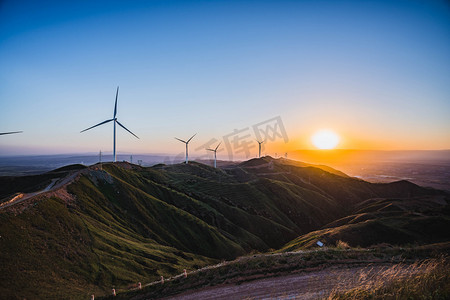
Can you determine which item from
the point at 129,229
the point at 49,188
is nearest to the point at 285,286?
the point at 129,229

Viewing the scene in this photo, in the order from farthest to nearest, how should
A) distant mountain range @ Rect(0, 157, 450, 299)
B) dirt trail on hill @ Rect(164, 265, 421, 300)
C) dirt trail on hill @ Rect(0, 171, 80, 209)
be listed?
dirt trail on hill @ Rect(0, 171, 80, 209)
distant mountain range @ Rect(0, 157, 450, 299)
dirt trail on hill @ Rect(164, 265, 421, 300)

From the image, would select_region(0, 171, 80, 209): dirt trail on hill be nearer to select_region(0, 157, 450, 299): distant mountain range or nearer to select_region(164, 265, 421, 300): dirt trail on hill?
select_region(0, 157, 450, 299): distant mountain range

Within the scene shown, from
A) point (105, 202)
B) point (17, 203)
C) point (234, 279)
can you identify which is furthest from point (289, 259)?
point (105, 202)

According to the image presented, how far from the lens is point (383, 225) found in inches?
2606

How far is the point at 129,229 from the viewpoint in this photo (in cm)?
6638

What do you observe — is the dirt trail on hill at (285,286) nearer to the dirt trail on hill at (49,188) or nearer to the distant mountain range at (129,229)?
the distant mountain range at (129,229)

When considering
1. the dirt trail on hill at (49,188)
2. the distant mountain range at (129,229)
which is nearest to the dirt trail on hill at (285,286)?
the distant mountain range at (129,229)

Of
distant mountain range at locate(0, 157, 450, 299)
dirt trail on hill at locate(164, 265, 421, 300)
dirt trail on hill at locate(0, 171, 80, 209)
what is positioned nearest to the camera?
dirt trail on hill at locate(164, 265, 421, 300)

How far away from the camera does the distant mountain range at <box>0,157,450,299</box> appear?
119 ft

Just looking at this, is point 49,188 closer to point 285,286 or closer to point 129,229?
point 129,229

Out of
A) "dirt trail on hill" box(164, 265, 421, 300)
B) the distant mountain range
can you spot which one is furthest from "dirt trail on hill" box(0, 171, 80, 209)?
"dirt trail on hill" box(164, 265, 421, 300)

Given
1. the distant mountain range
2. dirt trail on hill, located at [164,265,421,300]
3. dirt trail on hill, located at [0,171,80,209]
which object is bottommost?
the distant mountain range

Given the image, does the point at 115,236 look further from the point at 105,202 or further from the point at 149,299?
the point at 149,299

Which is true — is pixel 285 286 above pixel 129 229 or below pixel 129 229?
above
